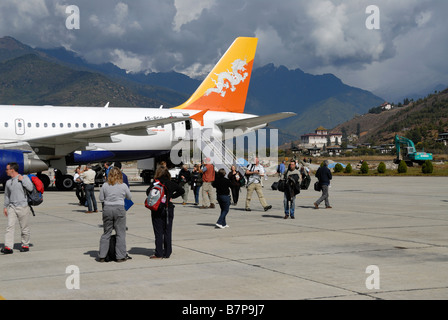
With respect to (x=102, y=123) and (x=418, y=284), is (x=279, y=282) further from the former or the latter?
(x=102, y=123)

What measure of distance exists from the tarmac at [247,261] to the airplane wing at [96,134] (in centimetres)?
903

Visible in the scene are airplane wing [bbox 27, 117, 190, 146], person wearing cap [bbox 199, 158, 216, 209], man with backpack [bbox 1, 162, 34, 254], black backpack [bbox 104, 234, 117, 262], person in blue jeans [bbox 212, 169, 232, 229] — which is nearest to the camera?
black backpack [bbox 104, 234, 117, 262]

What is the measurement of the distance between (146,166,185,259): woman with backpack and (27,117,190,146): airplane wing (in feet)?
48.9

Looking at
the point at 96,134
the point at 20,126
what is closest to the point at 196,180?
the point at 96,134

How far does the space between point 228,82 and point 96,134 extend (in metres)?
11.0

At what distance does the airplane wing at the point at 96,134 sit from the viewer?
86.2 feet

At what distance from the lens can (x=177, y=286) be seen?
26.8 ft

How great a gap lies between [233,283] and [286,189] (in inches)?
352

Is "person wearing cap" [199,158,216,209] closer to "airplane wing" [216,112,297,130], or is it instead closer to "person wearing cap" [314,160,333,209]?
"person wearing cap" [314,160,333,209]

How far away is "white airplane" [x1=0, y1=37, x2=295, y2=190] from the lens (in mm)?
26906

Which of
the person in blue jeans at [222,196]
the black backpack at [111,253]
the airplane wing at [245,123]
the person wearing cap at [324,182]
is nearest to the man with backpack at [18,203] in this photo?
the black backpack at [111,253]

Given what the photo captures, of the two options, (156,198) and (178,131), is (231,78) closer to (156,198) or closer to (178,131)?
(178,131)

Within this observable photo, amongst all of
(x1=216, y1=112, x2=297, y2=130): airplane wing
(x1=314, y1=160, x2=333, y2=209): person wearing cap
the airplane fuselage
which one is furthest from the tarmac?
(x1=216, y1=112, x2=297, y2=130): airplane wing
